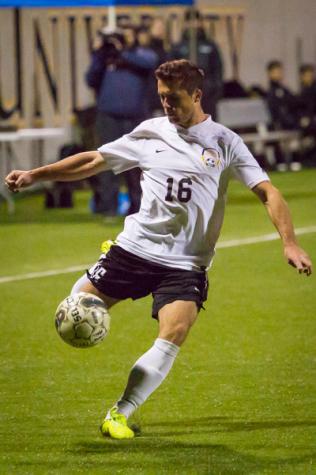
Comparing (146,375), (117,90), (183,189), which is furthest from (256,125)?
(146,375)

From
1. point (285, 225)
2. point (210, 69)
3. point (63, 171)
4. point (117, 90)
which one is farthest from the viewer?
point (210, 69)

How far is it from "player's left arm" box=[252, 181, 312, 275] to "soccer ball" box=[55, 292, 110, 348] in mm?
977

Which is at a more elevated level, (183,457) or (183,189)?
(183,189)

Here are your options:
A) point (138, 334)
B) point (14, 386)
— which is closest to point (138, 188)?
point (138, 334)

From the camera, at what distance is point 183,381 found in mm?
7957

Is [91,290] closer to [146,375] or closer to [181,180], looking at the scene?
[146,375]

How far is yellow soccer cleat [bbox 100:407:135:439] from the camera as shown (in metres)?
6.43

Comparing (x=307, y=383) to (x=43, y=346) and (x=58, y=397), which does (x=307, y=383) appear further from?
(x=43, y=346)

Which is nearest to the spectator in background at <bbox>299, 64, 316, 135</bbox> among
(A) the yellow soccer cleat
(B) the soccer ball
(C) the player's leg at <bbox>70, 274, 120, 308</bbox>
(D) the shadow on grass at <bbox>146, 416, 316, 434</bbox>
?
(D) the shadow on grass at <bbox>146, 416, 316, 434</bbox>

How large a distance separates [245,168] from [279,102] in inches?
666

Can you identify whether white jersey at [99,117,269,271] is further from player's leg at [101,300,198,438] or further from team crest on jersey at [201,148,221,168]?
player's leg at [101,300,198,438]

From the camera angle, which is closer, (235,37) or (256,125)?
(256,125)

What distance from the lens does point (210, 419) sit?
694 cm

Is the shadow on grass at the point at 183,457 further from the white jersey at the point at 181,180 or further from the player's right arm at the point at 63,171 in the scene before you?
the player's right arm at the point at 63,171
